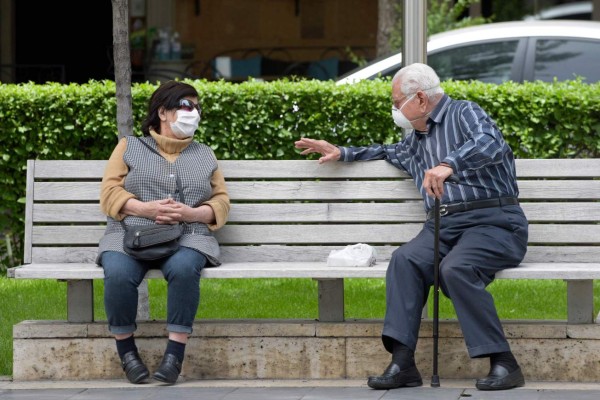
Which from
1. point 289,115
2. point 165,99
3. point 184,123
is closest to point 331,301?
point 184,123

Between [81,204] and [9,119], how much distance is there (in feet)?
7.11

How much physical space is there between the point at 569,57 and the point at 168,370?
5508 mm

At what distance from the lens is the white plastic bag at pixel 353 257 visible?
6.04m

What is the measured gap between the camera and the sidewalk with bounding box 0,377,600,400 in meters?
5.63

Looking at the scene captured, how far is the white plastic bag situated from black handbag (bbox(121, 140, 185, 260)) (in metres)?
0.67

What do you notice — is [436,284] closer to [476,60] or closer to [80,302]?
[80,302]

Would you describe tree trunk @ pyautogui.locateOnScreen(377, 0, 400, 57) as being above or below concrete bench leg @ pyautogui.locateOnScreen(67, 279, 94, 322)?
above

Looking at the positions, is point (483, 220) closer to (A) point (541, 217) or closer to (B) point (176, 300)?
(A) point (541, 217)

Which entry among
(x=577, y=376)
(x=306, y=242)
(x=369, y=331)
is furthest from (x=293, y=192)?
(x=577, y=376)

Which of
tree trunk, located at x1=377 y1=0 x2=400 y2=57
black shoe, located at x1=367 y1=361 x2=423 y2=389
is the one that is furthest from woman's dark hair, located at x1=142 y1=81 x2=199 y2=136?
tree trunk, located at x1=377 y1=0 x2=400 y2=57

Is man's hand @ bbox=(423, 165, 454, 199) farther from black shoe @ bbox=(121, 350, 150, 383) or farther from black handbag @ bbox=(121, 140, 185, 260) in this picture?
black shoe @ bbox=(121, 350, 150, 383)

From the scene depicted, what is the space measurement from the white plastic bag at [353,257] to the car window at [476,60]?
14.8 feet

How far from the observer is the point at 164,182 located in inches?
243

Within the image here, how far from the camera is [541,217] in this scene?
20.9ft
